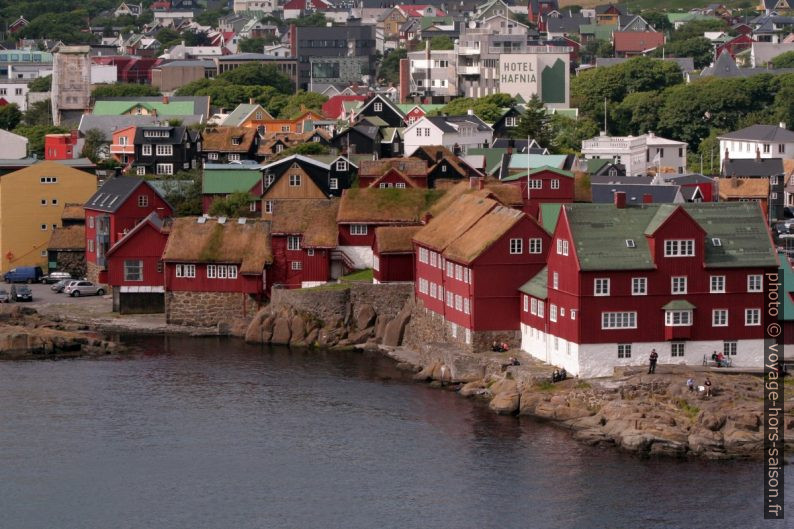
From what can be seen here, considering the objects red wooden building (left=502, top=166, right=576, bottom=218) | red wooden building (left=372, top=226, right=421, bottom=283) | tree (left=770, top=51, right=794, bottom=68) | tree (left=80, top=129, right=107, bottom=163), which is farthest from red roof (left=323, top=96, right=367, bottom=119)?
red wooden building (left=372, top=226, right=421, bottom=283)

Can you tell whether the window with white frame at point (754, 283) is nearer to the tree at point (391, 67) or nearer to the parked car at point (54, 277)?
the parked car at point (54, 277)

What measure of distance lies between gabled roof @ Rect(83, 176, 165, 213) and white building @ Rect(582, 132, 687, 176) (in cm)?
2152

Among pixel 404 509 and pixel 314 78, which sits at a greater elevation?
pixel 314 78

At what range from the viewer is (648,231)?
153 ft

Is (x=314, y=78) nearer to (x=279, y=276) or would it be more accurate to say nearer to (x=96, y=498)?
(x=279, y=276)

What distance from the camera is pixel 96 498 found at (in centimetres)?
4019

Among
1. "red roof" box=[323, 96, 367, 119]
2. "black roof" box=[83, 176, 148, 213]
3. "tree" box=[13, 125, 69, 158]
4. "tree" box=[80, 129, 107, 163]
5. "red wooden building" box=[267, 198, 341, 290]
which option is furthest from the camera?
"red roof" box=[323, 96, 367, 119]

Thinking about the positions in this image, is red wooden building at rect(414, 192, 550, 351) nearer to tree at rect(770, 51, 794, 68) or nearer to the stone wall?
the stone wall

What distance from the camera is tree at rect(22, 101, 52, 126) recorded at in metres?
114

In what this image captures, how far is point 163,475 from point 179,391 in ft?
27.5

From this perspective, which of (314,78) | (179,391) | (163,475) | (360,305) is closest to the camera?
(163,475)

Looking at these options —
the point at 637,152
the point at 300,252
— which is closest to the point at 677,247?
the point at 300,252

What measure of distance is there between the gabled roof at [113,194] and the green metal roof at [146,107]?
3439 centimetres

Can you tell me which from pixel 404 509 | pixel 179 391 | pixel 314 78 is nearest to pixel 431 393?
pixel 179 391
